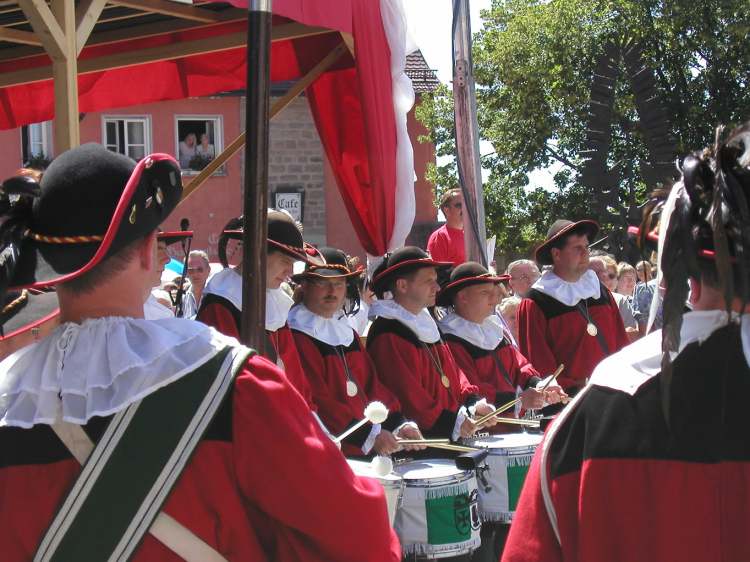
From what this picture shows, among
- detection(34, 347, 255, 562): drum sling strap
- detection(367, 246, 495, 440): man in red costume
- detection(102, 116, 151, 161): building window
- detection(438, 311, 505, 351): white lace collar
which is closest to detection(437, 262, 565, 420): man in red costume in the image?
detection(438, 311, 505, 351): white lace collar

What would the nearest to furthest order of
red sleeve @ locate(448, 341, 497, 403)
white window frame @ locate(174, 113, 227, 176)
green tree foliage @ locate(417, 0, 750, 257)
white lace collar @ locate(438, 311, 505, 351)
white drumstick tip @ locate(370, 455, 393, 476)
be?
white drumstick tip @ locate(370, 455, 393, 476), red sleeve @ locate(448, 341, 497, 403), white lace collar @ locate(438, 311, 505, 351), green tree foliage @ locate(417, 0, 750, 257), white window frame @ locate(174, 113, 227, 176)

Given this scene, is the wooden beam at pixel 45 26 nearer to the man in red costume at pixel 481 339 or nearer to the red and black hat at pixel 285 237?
the red and black hat at pixel 285 237

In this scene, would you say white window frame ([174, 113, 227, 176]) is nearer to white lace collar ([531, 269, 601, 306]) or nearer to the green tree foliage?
the green tree foliage

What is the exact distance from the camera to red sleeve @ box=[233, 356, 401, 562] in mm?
2127

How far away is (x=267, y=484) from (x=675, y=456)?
85cm

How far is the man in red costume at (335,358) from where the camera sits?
18.2ft

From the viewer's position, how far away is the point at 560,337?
296 inches

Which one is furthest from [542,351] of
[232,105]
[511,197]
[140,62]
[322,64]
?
[232,105]

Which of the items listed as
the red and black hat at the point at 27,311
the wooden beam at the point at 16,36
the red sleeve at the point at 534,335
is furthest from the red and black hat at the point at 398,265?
the red and black hat at the point at 27,311

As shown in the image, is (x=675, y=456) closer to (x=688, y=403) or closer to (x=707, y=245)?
(x=688, y=403)

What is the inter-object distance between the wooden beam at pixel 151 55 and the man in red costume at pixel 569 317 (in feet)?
7.94

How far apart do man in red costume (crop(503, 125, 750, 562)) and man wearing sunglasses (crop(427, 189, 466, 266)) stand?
290 inches

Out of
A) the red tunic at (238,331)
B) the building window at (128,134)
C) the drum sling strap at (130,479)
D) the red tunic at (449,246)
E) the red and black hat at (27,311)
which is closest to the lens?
the drum sling strap at (130,479)

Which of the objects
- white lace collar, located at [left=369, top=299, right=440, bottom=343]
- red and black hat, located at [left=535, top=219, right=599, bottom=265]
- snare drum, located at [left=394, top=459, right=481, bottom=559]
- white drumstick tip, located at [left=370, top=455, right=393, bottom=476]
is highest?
red and black hat, located at [left=535, top=219, right=599, bottom=265]
